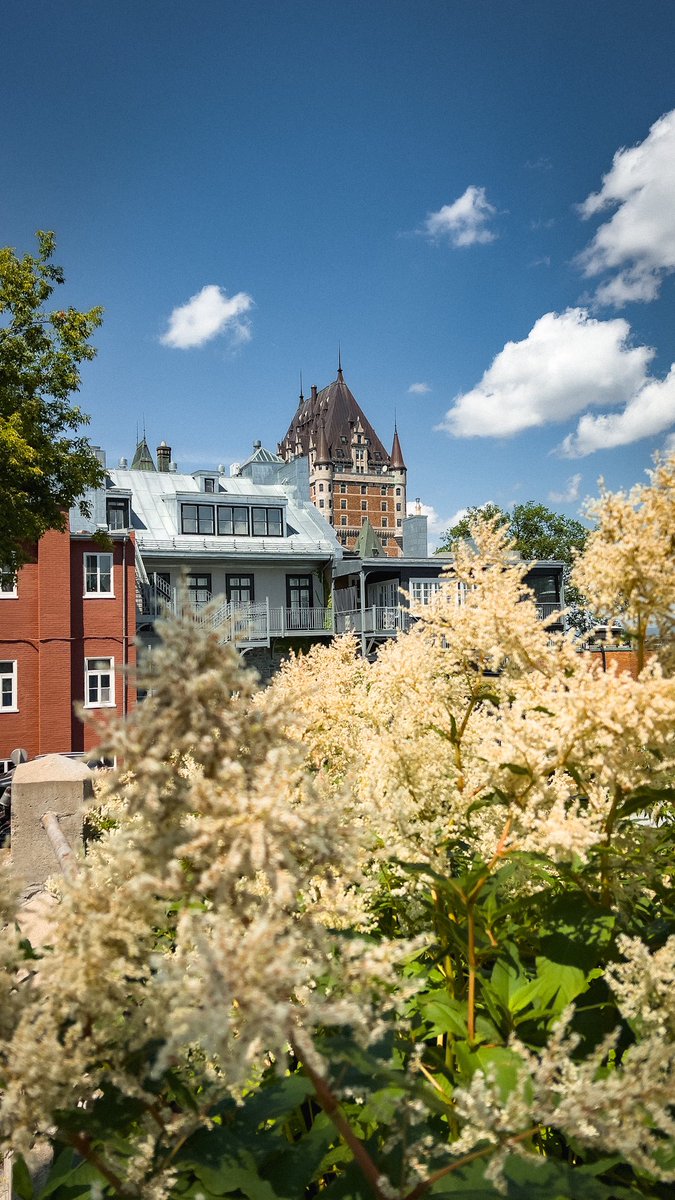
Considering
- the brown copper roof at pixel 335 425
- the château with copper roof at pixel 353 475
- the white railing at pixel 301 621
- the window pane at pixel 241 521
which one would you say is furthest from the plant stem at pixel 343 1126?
the brown copper roof at pixel 335 425

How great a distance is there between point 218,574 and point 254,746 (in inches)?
1348

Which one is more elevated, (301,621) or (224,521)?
(224,521)

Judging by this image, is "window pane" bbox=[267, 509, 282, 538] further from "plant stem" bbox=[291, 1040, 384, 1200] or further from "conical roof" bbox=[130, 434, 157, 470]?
"plant stem" bbox=[291, 1040, 384, 1200]

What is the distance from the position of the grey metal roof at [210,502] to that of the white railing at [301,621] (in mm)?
2747

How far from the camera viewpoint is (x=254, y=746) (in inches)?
42.3

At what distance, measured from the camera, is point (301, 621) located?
35594mm

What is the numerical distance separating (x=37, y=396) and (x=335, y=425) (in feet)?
360

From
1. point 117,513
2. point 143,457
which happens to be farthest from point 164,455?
point 117,513

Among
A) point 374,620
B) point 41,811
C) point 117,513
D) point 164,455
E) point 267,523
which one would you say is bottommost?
point 41,811

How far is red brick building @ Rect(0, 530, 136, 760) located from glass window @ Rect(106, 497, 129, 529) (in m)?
3.33

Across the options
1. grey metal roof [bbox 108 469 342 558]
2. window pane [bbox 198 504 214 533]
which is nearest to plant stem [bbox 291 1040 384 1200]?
grey metal roof [bbox 108 469 342 558]

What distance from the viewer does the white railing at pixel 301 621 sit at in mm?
34688

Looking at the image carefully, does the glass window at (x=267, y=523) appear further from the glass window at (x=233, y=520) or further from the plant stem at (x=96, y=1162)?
the plant stem at (x=96, y=1162)

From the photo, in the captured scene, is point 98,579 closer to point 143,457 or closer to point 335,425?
point 143,457
